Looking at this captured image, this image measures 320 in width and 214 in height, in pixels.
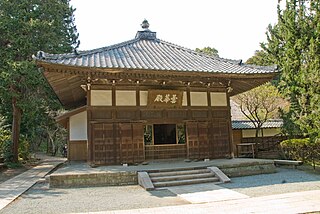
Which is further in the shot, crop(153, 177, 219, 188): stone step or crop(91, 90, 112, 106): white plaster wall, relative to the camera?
crop(91, 90, 112, 106): white plaster wall

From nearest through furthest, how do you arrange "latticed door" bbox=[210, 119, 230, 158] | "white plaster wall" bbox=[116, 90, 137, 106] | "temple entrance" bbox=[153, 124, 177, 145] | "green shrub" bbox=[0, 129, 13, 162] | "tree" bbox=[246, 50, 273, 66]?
"white plaster wall" bbox=[116, 90, 137, 106]
"latticed door" bbox=[210, 119, 230, 158]
"temple entrance" bbox=[153, 124, 177, 145]
"green shrub" bbox=[0, 129, 13, 162]
"tree" bbox=[246, 50, 273, 66]

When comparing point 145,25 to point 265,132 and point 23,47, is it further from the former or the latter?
point 265,132

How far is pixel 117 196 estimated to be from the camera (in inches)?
288

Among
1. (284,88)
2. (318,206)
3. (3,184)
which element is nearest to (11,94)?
(3,184)

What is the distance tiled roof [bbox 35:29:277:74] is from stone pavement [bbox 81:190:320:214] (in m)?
5.43

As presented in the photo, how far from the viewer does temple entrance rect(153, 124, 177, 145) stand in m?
12.0

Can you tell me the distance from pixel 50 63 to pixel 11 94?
22.6 ft

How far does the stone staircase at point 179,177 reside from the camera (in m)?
8.39

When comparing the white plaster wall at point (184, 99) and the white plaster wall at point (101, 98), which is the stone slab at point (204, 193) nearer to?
the white plaster wall at point (184, 99)

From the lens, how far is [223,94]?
12.3 metres

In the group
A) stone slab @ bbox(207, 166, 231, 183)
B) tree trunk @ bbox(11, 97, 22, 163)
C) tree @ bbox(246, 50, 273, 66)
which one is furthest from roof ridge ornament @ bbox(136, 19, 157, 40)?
tree @ bbox(246, 50, 273, 66)

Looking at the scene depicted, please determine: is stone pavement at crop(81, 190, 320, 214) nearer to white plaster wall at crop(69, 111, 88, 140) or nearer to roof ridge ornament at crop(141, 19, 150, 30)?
white plaster wall at crop(69, 111, 88, 140)

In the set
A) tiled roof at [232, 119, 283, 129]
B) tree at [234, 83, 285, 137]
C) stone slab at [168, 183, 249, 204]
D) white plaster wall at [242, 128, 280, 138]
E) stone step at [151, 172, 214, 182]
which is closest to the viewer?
stone slab at [168, 183, 249, 204]

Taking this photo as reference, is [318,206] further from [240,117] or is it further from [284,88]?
[240,117]
